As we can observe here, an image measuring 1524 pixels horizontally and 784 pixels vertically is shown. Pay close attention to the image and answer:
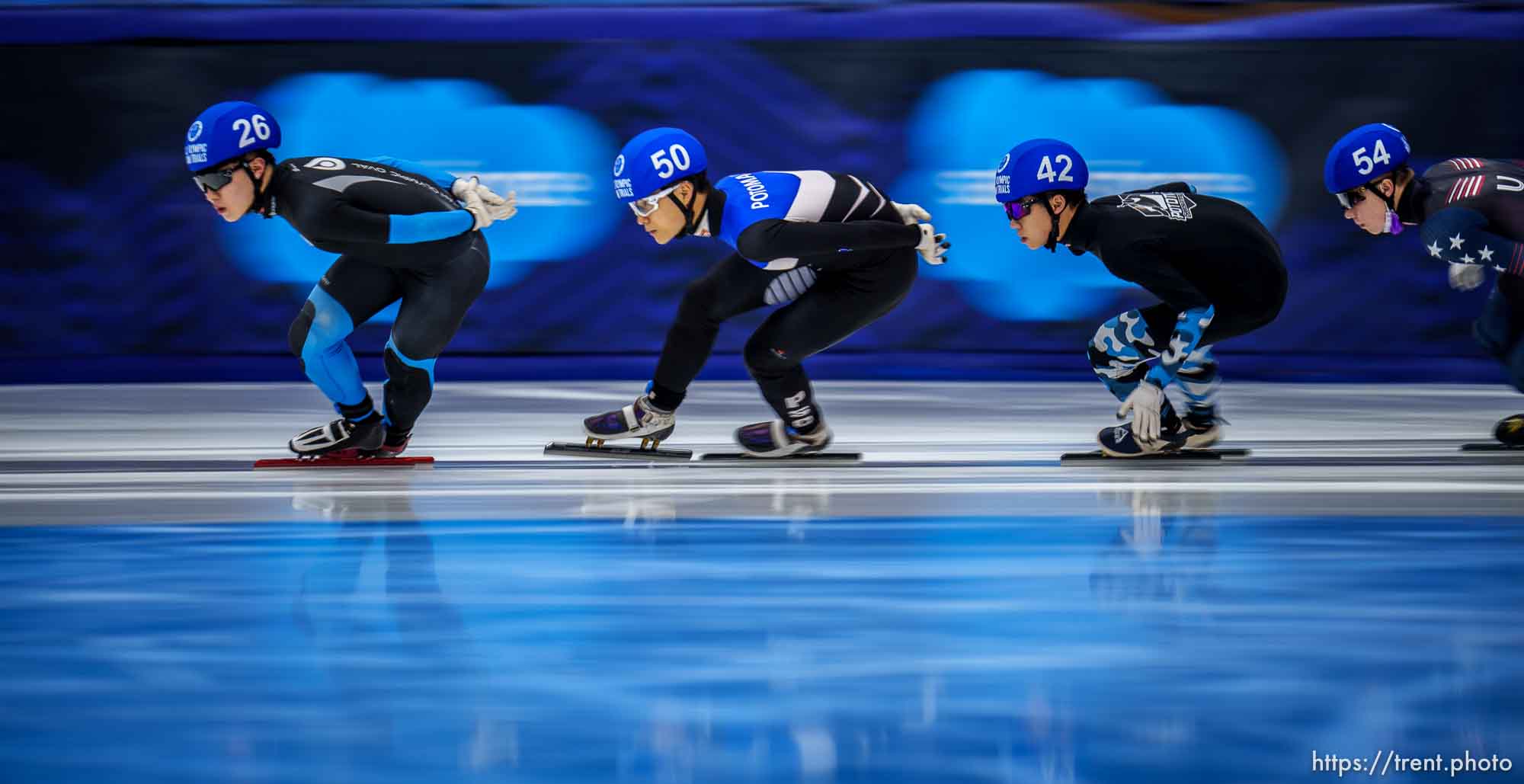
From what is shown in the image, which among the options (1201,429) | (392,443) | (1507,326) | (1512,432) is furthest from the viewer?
(1507,326)

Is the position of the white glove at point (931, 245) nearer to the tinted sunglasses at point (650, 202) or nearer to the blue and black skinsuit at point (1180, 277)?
the blue and black skinsuit at point (1180, 277)

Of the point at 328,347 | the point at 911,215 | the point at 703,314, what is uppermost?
the point at 911,215

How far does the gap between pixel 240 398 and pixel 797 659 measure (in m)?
6.29

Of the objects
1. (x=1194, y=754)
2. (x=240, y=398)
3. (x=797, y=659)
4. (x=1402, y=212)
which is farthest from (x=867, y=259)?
(x=240, y=398)

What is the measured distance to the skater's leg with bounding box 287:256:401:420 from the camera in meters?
5.79

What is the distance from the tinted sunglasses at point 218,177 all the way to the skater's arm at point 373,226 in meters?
0.31

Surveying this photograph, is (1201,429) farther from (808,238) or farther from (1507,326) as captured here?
(808,238)

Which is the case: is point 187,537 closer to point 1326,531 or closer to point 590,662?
point 590,662

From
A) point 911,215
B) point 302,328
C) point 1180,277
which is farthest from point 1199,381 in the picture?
point 302,328

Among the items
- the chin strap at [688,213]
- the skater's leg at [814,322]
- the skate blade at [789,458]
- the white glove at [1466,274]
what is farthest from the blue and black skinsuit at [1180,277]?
the chin strap at [688,213]

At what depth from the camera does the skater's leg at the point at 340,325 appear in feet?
19.0

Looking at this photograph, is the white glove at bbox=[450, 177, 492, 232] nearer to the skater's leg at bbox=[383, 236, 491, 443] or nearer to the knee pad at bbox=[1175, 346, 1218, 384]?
the skater's leg at bbox=[383, 236, 491, 443]

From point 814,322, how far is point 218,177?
199cm

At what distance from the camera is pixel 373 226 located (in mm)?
5559
